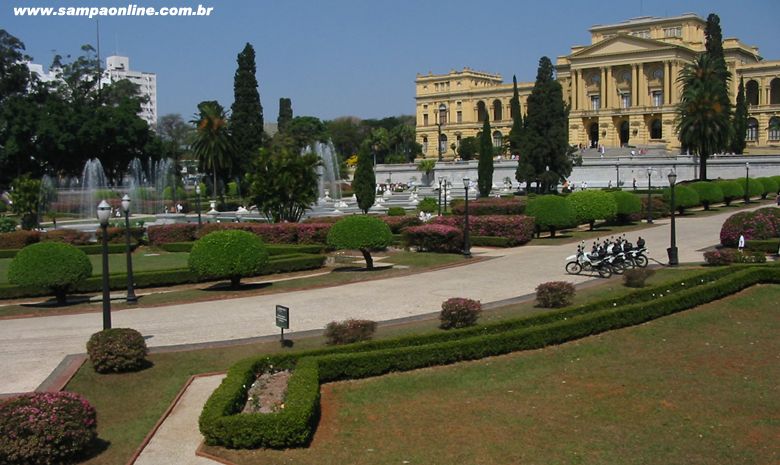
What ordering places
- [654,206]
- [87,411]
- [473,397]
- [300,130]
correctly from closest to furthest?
1. [87,411]
2. [473,397]
3. [654,206]
4. [300,130]

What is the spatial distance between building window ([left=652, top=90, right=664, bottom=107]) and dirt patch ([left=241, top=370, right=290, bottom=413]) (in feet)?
311

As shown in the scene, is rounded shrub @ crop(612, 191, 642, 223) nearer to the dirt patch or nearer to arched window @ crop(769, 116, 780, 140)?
the dirt patch

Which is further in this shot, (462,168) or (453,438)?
(462,168)

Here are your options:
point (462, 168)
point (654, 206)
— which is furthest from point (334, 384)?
point (462, 168)

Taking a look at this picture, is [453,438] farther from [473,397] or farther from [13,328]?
[13,328]

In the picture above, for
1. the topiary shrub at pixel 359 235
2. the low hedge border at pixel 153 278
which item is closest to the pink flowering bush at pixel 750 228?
the topiary shrub at pixel 359 235

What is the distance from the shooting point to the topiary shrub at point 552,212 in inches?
1451

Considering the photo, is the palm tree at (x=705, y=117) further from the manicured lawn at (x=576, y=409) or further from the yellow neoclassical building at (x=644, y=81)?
the manicured lawn at (x=576, y=409)

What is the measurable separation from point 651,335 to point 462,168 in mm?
79337

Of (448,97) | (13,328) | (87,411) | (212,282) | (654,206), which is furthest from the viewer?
(448,97)

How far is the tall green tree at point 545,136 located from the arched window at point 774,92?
5099cm

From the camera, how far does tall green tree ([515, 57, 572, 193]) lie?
60.5m

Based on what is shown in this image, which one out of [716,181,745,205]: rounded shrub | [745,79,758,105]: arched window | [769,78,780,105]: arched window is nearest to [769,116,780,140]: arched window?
[769,78,780,105]: arched window

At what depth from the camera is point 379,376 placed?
1509 centimetres
